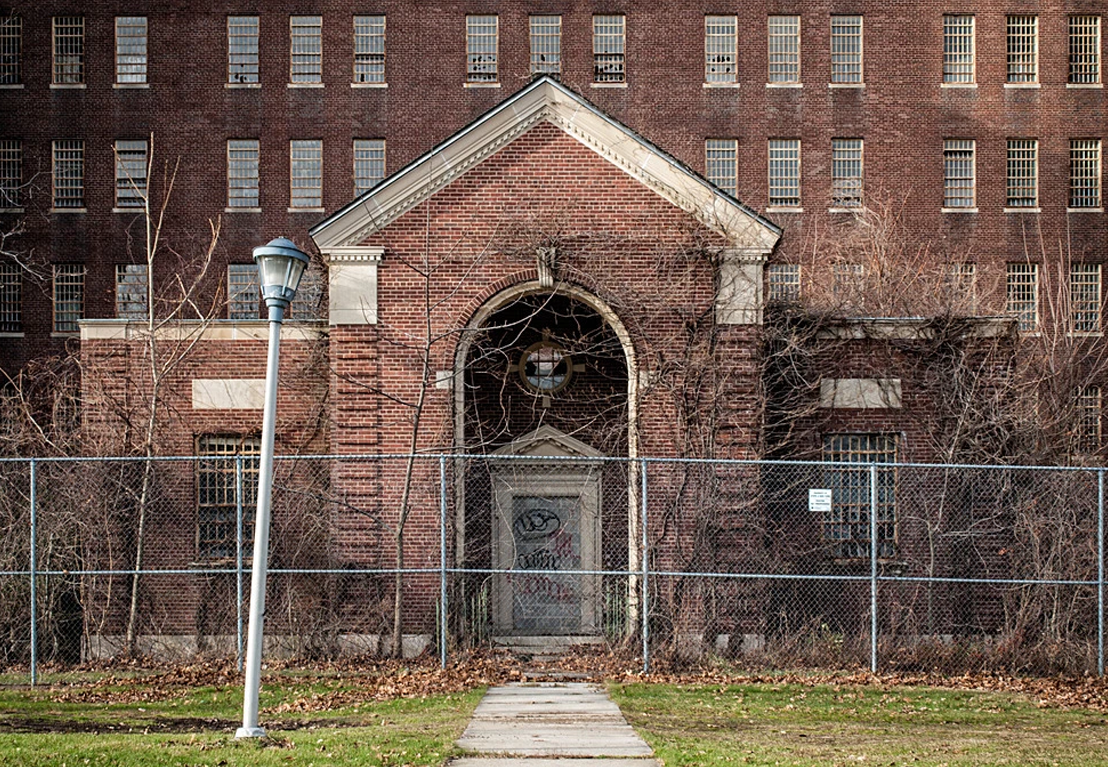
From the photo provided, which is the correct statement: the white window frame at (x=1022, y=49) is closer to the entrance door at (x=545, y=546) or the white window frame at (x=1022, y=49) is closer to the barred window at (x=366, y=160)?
the barred window at (x=366, y=160)

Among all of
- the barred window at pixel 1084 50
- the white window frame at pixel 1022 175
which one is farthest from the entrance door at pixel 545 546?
the barred window at pixel 1084 50

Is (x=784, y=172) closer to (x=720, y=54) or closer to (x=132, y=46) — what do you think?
(x=720, y=54)

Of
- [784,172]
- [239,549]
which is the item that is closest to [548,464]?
[239,549]

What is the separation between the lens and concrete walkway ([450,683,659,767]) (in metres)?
11.7

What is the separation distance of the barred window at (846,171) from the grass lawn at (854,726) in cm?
2864

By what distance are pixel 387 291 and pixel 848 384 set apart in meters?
8.04

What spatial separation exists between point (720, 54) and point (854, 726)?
108 feet

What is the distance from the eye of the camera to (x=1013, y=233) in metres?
43.5

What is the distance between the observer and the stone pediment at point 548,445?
885 inches

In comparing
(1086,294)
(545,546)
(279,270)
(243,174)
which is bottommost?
(545,546)

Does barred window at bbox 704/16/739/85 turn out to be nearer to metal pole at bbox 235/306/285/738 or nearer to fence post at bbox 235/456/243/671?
fence post at bbox 235/456/243/671

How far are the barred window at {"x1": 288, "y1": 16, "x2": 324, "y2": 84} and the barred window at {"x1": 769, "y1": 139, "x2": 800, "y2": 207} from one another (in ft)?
50.4

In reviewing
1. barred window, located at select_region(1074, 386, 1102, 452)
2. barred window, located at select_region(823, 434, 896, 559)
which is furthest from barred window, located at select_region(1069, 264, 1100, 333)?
barred window, located at select_region(823, 434, 896, 559)

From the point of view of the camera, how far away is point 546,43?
1713 inches
